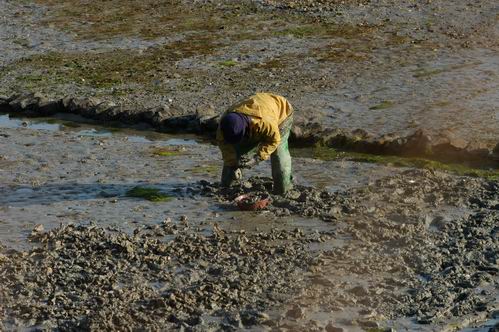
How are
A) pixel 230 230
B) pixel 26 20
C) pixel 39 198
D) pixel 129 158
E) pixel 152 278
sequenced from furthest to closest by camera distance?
pixel 26 20 < pixel 129 158 < pixel 39 198 < pixel 230 230 < pixel 152 278

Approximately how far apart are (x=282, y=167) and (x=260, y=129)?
60 cm

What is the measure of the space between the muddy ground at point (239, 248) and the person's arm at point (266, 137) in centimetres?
51

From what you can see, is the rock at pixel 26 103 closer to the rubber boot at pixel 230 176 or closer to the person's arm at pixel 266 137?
the rubber boot at pixel 230 176

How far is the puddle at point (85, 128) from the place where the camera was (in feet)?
40.2

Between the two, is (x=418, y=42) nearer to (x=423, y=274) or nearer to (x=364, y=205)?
(x=364, y=205)

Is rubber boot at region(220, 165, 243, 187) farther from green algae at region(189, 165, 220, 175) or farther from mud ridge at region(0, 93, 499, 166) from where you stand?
mud ridge at region(0, 93, 499, 166)

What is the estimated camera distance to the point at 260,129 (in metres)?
9.24

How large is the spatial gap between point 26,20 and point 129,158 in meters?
8.29

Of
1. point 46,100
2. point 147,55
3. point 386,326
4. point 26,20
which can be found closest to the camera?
Answer: point 386,326

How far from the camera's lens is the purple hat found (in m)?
9.08

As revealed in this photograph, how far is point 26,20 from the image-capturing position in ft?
62.0

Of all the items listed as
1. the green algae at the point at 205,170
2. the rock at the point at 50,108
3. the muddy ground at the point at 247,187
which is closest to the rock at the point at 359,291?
the muddy ground at the point at 247,187

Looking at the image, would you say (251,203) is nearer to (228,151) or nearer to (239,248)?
(228,151)

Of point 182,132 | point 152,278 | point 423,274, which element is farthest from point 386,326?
point 182,132
